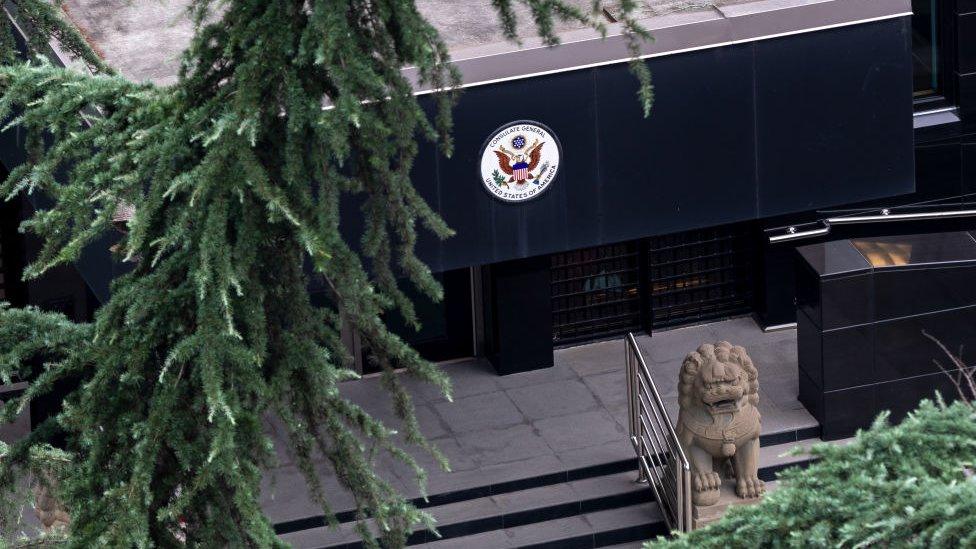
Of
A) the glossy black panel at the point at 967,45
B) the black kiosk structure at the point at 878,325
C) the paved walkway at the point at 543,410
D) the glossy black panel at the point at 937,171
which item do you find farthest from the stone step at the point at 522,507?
the glossy black panel at the point at 967,45

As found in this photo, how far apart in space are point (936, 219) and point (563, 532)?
6.07 metres

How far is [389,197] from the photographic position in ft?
33.8

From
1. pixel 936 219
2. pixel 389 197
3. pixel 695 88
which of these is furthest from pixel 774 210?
pixel 389 197

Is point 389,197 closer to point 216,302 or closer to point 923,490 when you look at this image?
point 216,302

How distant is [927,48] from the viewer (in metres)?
19.7

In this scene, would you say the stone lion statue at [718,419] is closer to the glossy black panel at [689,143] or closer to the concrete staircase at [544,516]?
the concrete staircase at [544,516]

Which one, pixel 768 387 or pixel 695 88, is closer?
pixel 695 88

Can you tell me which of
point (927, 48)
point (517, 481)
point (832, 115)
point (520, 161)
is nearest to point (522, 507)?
point (517, 481)

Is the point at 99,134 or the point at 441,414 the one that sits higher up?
the point at 99,134

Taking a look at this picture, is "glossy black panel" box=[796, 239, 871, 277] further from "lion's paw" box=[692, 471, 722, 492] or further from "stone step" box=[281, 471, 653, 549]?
"stone step" box=[281, 471, 653, 549]

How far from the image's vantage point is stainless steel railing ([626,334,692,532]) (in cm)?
1619

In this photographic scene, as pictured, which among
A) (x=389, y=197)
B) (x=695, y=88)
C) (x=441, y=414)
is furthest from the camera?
(x=441, y=414)

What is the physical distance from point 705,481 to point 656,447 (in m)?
0.65

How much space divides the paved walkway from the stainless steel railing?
426mm
